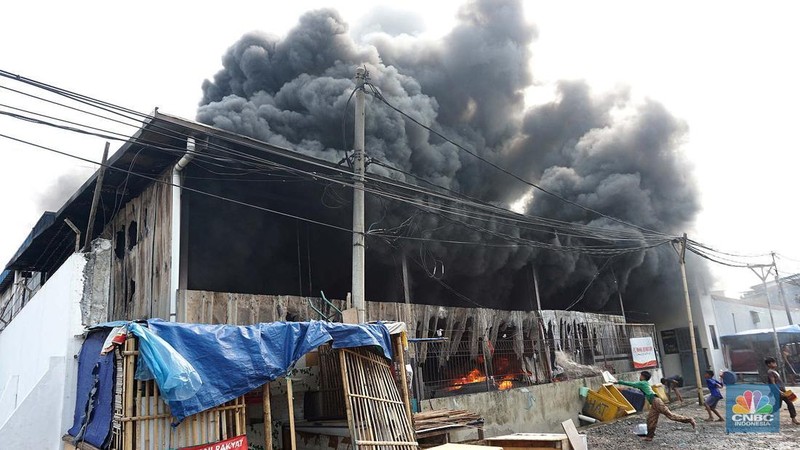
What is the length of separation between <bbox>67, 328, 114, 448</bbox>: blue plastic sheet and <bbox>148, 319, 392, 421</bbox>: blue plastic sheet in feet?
2.93

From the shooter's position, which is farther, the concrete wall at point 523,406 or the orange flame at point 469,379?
the orange flame at point 469,379

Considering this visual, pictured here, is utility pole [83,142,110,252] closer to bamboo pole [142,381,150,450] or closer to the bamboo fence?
bamboo pole [142,381,150,450]

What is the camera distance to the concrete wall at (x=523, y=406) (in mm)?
11219

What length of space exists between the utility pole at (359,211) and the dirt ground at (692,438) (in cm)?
665

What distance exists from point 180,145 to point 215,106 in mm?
3850

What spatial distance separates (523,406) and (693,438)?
3.88 metres

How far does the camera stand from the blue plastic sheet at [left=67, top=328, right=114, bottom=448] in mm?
6012

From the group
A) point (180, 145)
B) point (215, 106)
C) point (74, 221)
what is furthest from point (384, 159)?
point (74, 221)

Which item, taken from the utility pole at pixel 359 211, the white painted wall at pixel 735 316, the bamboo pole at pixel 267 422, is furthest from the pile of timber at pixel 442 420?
the white painted wall at pixel 735 316

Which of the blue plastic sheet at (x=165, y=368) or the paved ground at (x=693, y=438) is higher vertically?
the blue plastic sheet at (x=165, y=368)

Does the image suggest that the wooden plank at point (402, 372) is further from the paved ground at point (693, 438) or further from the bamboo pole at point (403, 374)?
the paved ground at point (693, 438)

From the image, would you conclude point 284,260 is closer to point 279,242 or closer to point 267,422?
point 279,242

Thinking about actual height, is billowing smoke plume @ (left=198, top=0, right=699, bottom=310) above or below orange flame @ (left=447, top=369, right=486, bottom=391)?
above

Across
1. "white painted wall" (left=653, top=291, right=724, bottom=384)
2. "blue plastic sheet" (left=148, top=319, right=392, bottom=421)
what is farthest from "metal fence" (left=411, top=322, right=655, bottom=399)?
"white painted wall" (left=653, top=291, right=724, bottom=384)
